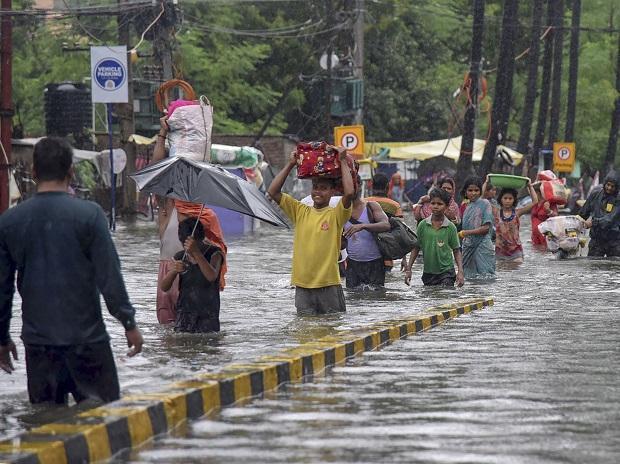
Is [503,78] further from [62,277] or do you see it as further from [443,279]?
[62,277]

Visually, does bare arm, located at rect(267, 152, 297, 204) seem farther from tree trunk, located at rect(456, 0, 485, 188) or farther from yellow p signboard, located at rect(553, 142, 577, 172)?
yellow p signboard, located at rect(553, 142, 577, 172)

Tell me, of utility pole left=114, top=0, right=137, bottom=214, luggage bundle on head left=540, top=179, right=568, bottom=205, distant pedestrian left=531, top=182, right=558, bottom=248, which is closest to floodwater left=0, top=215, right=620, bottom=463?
luggage bundle on head left=540, top=179, right=568, bottom=205

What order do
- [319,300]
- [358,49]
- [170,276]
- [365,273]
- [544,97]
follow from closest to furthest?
1. [170,276]
2. [319,300]
3. [365,273]
4. [358,49]
5. [544,97]

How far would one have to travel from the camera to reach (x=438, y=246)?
18641mm

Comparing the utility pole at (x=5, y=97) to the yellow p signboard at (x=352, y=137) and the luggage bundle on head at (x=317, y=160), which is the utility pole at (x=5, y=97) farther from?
the luggage bundle on head at (x=317, y=160)

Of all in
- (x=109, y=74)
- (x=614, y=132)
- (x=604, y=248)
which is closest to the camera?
(x=604, y=248)

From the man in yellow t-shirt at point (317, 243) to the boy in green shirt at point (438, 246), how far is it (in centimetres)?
394

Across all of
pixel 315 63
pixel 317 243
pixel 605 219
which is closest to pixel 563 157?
pixel 315 63

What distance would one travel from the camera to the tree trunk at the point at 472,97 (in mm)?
35688

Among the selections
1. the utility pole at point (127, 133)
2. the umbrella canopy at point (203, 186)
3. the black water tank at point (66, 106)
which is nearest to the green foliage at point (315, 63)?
the black water tank at point (66, 106)

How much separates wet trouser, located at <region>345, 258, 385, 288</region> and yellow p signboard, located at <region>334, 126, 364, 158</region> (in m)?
19.6

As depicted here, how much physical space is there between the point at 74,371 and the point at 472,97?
91.6 ft

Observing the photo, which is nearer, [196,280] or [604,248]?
[196,280]

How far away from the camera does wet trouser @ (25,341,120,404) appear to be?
828 cm
